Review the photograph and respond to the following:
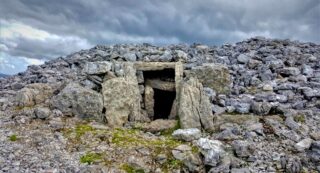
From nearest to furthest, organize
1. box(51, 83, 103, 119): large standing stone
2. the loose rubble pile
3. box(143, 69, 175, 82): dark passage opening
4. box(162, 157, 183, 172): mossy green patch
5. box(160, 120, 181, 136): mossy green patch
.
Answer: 1. box(162, 157, 183, 172): mossy green patch
2. the loose rubble pile
3. box(160, 120, 181, 136): mossy green patch
4. box(51, 83, 103, 119): large standing stone
5. box(143, 69, 175, 82): dark passage opening

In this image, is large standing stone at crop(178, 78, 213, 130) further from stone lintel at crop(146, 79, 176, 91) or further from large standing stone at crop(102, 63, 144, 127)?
large standing stone at crop(102, 63, 144, 127)

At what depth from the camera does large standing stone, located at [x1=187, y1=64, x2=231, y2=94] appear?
21.1 metres

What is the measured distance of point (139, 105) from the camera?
19.7m

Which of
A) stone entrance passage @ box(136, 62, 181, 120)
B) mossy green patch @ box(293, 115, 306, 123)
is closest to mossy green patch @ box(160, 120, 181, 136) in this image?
stone entrance passage @ box(136, 62, 181, 120)

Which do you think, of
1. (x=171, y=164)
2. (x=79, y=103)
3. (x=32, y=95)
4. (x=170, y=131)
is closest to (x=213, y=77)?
(x=170, y=131)

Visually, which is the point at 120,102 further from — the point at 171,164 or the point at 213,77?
the point at 213,77

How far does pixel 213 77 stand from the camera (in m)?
21.2

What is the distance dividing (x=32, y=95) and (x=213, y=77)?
967 centimetres

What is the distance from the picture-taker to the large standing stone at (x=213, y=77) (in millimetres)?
21109

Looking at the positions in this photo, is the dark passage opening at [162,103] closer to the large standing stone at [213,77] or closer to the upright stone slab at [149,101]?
the upright stone slab at [149,101]

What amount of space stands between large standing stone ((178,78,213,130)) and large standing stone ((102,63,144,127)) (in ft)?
7.85

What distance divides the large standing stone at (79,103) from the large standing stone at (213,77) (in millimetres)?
5603

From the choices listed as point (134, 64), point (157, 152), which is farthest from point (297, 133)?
point (134, 64)

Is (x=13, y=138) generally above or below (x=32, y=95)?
below
